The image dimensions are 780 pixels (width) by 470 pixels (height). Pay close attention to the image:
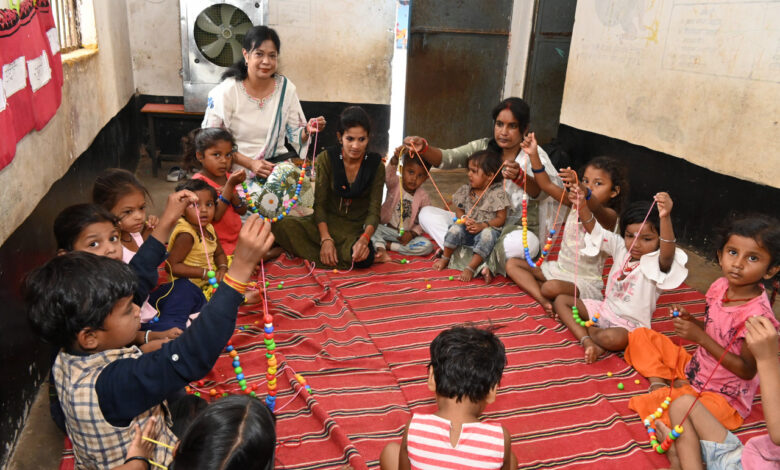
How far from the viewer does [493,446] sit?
1566 mm

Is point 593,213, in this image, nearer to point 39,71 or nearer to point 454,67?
point 39,71

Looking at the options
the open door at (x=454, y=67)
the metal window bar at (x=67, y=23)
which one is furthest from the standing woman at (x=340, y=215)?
the open door at (x=454, y=67)

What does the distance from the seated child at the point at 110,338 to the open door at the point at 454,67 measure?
565 centimetres

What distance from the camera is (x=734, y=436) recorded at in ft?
6.91

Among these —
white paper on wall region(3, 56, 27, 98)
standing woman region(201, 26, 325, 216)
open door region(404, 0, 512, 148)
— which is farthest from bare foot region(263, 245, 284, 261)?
open door region(404, 0, 512, 148)

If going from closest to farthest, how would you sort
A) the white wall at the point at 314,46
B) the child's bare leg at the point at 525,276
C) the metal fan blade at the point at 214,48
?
1. the child's bare leg at the point at 525,276
2. the metal fan blade at the point at 214,48
3. the white wall at the point at 314,46

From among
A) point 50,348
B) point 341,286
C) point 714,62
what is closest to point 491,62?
point 714,62

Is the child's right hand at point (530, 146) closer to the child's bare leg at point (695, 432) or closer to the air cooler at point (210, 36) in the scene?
the child's bare leg at point (695, 432)

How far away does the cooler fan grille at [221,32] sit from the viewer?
5.79 metres

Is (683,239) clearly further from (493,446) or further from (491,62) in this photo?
(493,446)

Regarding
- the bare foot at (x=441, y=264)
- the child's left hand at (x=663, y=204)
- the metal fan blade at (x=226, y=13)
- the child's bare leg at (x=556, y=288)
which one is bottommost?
the bare foot at (x=441, y=264)

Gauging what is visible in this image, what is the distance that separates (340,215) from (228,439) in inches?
115

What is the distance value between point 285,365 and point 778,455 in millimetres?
1957

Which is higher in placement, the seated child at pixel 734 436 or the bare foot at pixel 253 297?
the seated child at pixel 734 436
